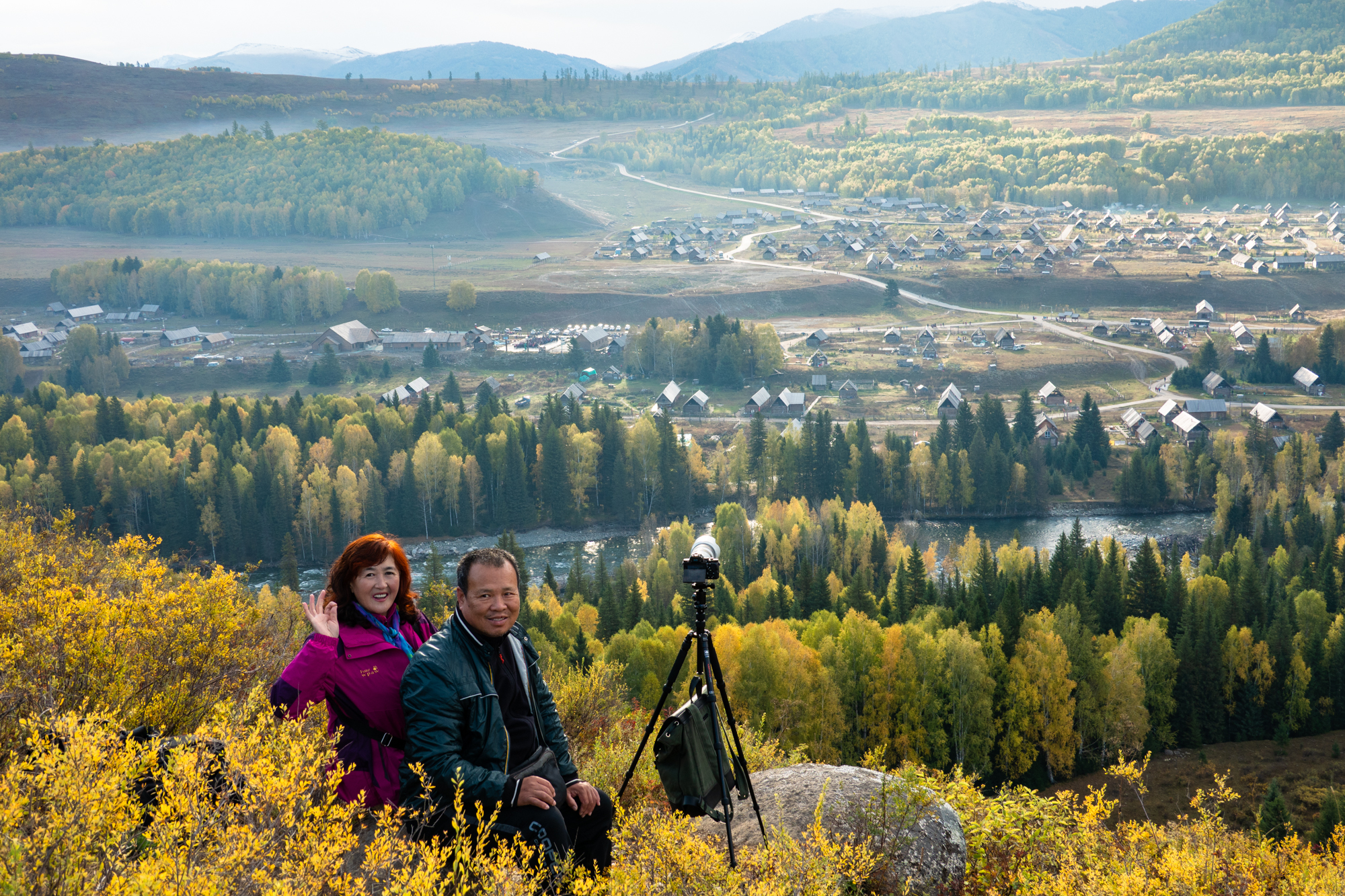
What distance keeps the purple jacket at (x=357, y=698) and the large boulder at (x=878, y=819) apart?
3.45 meters

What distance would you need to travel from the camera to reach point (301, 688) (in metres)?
7.82

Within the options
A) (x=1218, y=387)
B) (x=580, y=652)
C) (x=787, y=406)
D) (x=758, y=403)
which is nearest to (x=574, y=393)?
(x=758, y=403)

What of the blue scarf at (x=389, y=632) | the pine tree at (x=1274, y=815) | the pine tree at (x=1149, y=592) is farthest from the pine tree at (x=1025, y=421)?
the blue scarf at (x=389, y=632)

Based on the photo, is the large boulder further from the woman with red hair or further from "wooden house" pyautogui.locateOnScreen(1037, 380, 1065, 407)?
"wooden house" pyautogui.locateOnScreen(1037, 380, 1065, 407)

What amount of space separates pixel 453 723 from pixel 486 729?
0.26 m

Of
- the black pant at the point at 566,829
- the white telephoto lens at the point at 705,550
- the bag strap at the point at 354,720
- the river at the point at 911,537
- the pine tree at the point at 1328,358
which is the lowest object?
the river at the point at 911,537

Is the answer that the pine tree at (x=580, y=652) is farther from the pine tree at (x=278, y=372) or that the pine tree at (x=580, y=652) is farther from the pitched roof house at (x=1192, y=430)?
the pine tree at (x=278, y=372)

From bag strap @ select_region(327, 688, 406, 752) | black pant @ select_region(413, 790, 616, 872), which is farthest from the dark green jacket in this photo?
bag strap @ select_region(327, 688, 406, 752)

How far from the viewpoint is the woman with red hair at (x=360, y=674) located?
306 inches

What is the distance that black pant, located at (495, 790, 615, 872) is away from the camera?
7375 millimetres

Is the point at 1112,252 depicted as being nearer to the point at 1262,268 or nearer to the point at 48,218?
the point at 1262,268

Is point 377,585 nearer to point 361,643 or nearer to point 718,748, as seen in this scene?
point 361,643

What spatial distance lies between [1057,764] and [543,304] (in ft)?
341

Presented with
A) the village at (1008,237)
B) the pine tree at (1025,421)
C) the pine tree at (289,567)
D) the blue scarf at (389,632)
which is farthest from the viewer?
the village at (1008,237)
